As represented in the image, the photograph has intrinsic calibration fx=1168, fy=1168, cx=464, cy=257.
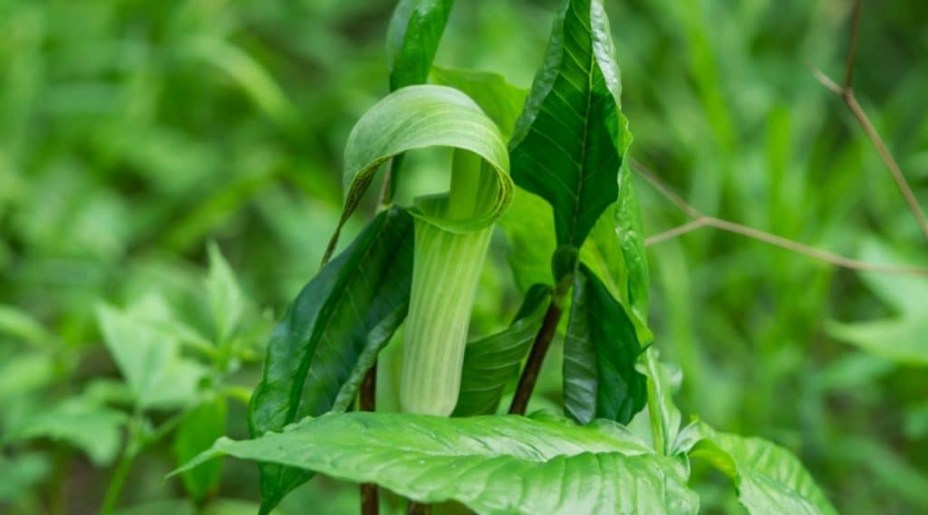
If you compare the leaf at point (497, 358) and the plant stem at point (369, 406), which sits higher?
the leaf at point (497, 358)

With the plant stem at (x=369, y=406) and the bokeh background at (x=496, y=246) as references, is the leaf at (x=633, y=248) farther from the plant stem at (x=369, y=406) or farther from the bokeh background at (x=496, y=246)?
the bokeh background at (x=496, y=246)

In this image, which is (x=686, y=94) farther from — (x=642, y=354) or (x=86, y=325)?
(x=642, y=354)

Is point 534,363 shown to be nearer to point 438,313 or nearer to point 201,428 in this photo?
point 438,313

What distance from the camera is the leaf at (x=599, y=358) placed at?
552 millimetres

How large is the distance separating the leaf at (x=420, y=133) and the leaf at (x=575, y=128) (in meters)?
0.04

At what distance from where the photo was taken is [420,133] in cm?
48

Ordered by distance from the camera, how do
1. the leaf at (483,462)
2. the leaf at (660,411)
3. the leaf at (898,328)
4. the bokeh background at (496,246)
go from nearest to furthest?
the leaf at (483,462)
the leaf at (660,411)
the leaf at (898,328)
the bokeh background at (496,246)

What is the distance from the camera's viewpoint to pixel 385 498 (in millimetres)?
1169

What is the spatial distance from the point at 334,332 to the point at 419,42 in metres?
0.15

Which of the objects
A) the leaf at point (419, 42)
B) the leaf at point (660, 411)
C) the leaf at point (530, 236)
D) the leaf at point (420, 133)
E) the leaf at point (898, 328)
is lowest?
the leaf at point (898, 328)

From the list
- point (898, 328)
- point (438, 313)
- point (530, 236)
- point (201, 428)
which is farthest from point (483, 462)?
point (898, 328)

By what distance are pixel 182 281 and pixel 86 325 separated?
265 mm

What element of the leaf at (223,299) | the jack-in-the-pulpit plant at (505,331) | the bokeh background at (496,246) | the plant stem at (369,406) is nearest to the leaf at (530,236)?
the jack-in-the-pulpit plant at (505,331)

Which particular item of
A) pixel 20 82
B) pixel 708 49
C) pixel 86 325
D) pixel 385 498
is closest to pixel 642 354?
pixel 385 498
